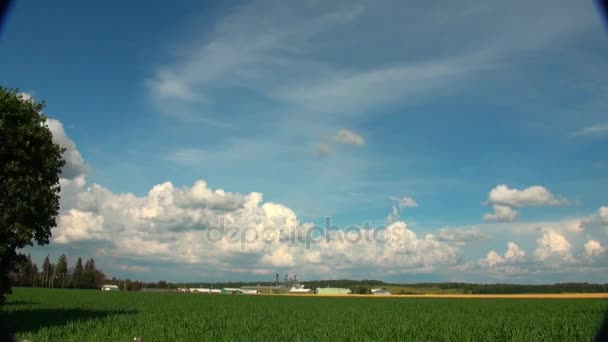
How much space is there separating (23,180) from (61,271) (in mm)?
149238

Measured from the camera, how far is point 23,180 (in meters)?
23.5

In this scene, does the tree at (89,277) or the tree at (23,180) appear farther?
the tree at (89,277)

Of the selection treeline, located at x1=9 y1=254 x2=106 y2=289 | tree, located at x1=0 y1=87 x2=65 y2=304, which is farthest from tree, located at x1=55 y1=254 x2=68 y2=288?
tree, located at x1=0 y1=87 x2=65 y2=304

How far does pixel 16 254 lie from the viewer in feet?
79.6

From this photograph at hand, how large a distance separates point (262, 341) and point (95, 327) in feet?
26.2

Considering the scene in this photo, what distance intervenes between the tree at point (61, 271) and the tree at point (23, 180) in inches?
5643

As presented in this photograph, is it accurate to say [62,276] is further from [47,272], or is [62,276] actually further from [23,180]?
[23,180]

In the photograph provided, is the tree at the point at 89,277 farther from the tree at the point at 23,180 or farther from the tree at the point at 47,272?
the tree at the point at 23,180

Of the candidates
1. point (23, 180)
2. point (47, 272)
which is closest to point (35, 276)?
point (47, 272)

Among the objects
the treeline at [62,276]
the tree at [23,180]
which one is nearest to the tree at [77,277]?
the treeline at [62,276]

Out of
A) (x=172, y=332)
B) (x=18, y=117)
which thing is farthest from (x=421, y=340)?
(x=18, y=117)

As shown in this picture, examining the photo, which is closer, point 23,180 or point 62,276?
point 23,180

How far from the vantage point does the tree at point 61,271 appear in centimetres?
15638

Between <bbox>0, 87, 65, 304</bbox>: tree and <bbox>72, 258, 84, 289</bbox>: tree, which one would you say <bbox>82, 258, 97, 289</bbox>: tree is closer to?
<bbox>72, 258, 84, 289</bbox>: tree
